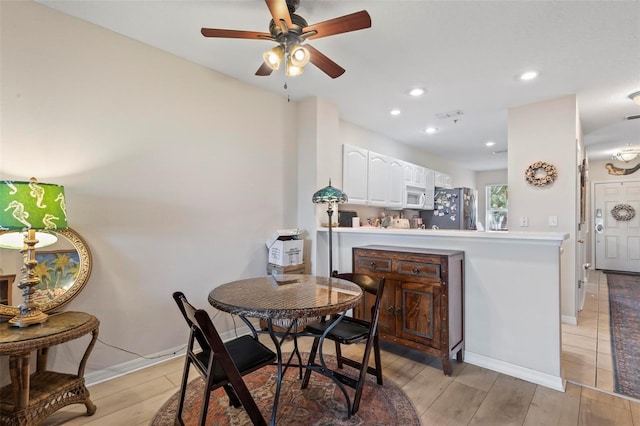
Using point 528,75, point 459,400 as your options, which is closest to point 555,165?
point 528,75

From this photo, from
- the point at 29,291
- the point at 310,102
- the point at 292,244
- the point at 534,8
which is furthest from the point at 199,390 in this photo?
the point at 534,8

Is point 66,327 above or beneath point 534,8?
beneath

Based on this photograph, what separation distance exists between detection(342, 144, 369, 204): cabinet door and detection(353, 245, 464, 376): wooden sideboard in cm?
145

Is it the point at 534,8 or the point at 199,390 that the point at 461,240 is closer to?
the point at 534,8

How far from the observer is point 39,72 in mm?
2014

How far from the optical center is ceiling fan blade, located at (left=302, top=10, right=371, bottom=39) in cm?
162

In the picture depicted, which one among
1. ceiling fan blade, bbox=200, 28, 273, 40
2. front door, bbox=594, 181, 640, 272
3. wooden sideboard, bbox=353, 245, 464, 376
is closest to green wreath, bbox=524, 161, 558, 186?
wooden sideboard, bbox=353, 245, 464, 376

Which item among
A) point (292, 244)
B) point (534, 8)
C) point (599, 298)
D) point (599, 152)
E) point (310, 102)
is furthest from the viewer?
point (599, 152)

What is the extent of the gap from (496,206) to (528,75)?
6.52 meters

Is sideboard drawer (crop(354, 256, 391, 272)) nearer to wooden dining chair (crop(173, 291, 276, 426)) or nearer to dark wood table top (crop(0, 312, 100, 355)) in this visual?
wooden dining chair (crop(173, 291, 276, 426))

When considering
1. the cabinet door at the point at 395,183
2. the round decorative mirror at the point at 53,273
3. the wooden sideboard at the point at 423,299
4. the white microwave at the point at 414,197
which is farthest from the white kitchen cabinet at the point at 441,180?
the round decorative mirror at the point at 53,273

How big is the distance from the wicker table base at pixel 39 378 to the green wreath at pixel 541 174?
4.48 m

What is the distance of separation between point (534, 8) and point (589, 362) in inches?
110

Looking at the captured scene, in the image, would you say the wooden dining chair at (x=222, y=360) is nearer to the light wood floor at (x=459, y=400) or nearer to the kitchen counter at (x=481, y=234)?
the light wood floor at (x=459, y=400)
